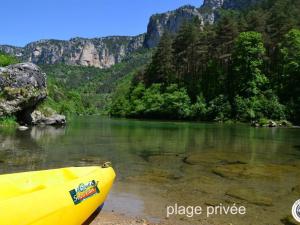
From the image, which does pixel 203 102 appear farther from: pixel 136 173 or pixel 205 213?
pixel 205 213

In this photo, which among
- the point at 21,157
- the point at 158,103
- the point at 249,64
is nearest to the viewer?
the point at 21,157

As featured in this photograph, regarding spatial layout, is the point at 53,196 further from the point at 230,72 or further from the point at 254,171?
the point at 230,72

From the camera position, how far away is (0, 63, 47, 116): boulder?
38366 millimetres

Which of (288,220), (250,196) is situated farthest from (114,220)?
(250,196)

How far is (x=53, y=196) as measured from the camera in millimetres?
7008

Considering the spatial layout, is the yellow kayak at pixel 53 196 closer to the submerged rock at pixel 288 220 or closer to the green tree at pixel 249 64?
the submerged rock at pixel 288 220

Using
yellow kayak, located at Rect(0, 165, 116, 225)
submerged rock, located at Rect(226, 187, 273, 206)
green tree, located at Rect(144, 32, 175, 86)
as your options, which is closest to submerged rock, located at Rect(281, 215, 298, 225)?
submerged rock, located at Rect(226, 187, 273, 206)

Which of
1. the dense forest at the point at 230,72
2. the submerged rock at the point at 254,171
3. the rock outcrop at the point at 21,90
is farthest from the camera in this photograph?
the dense forest at the point at 230,72

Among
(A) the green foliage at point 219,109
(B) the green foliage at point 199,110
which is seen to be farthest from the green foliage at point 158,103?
(A) the green foliage at point 219,109

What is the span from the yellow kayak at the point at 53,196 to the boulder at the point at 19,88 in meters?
31.6

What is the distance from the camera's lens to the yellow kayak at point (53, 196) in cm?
627

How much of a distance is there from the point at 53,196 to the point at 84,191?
1.00 metres

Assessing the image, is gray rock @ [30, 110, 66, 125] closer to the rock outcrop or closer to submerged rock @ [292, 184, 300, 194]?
the rock outcrop

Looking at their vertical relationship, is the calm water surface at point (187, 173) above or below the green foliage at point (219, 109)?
below
